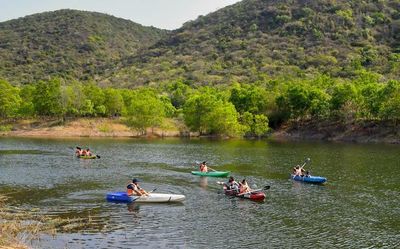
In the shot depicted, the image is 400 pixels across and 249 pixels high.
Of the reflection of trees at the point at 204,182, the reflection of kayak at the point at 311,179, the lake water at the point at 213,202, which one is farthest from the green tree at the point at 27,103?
the reflection of kayak at the point at 311,179

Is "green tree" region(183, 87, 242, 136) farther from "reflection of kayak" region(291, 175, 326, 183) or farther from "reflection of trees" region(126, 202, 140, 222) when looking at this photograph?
"reflection of trees" region(126, 202, 140, 222)

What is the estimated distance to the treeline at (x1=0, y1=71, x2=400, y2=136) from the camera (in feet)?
380

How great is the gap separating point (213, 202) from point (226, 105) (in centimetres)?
8319

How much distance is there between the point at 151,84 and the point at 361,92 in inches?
3707

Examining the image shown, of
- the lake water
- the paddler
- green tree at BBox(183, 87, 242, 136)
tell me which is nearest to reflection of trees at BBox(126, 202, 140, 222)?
the lake water

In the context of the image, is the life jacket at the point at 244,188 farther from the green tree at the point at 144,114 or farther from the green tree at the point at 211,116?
the green tree at the point at 144,114

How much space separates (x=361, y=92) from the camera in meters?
116

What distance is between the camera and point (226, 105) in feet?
407

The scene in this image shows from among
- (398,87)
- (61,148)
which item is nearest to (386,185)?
(61,148)

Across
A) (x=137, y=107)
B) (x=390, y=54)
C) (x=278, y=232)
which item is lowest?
(x=278, y=232)

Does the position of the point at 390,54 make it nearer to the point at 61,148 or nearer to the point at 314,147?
the point at 314,147

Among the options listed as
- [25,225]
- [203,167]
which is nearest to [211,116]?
[203,167]

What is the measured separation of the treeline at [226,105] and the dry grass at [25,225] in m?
86.0

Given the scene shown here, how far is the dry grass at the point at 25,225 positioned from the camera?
89.3ft
